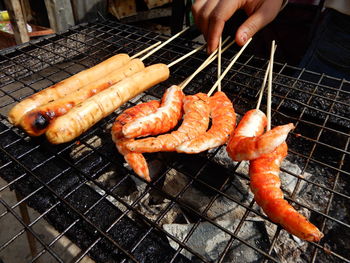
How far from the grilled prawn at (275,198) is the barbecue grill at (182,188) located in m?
0.13

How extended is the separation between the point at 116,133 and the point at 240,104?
161 cm

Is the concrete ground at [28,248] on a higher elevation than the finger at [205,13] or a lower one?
lower

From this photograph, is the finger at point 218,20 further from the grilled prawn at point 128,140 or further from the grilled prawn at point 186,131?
the grilled prawn at point 128,140

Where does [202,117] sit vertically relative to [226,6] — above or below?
below

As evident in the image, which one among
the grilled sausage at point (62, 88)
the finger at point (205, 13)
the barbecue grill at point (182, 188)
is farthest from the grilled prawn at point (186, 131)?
the finger at point (205, 13)

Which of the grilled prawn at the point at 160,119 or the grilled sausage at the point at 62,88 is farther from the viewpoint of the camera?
the grilled sausage at the point at 62,88

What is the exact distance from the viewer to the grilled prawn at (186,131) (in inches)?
74.0

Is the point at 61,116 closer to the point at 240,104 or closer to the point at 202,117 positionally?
the point at 202,117

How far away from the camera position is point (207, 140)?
194 centimetres

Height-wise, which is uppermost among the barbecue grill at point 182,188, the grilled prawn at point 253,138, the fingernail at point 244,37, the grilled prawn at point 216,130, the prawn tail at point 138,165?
the fingernail at point 244,37

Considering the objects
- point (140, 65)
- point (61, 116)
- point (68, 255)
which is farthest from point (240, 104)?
point (68, 255)

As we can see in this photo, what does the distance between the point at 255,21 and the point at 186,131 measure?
1.93 m

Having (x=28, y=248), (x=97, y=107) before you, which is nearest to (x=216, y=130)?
(x=97, y=107)

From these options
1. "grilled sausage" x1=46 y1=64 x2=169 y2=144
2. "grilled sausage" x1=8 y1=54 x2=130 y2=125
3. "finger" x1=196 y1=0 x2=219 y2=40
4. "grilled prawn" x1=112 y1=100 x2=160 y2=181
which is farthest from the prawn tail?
"finger" x1=196 y1=0 x2=219 y2=40
